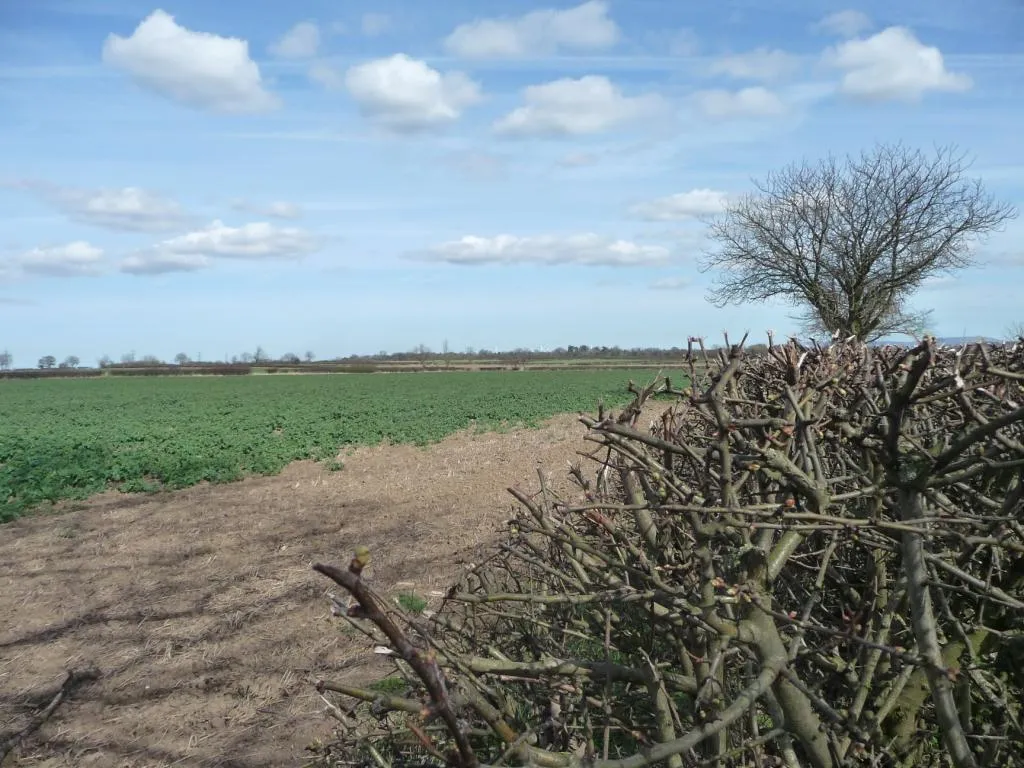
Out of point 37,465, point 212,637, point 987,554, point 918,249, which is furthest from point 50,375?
point 987,554

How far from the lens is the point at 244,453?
17547mm

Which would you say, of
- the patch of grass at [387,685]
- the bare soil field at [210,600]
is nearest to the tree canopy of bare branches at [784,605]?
the bare soil field at [210,600]

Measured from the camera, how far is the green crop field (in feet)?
48.4

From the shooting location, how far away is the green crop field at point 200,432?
1476 cm

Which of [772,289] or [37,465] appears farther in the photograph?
[772,289]

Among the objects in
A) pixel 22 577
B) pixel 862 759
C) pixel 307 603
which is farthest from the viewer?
pixel 22 577

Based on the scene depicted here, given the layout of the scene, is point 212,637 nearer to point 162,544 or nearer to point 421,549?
point 421,549

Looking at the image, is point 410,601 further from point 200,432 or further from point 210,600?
point 200,432

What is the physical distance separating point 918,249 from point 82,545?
2674 centimetres

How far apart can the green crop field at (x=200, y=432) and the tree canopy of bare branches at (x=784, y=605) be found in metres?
3.64

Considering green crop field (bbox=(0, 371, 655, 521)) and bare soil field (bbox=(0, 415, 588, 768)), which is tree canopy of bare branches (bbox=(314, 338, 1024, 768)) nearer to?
bare soil field (bbox=(0, 415, 588, 768))

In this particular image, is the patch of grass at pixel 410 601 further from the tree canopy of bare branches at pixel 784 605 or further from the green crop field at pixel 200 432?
the tree canopy of bare branches at pixel 784 605

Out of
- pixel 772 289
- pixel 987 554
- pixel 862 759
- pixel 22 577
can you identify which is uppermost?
pixel 772 289

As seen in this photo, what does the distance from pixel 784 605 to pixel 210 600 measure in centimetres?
634
